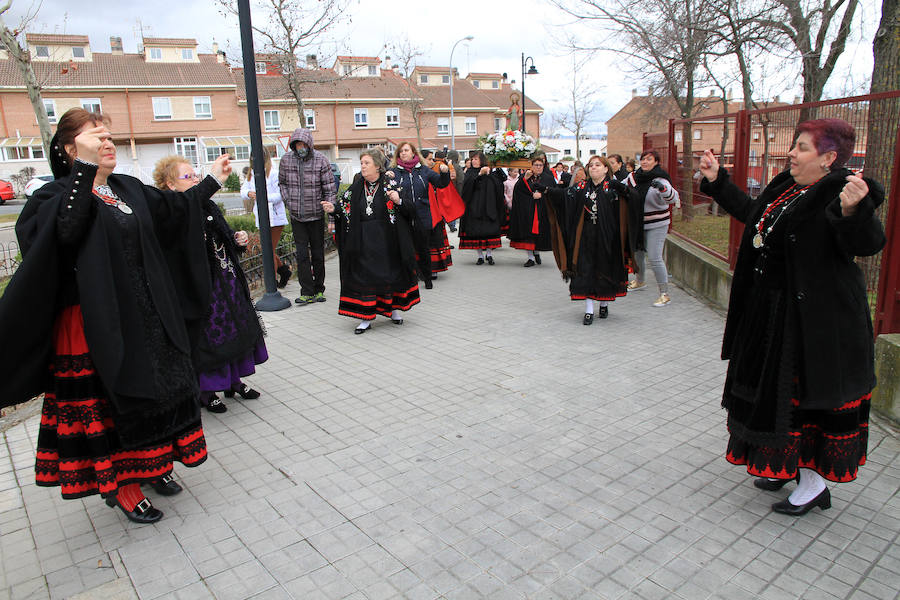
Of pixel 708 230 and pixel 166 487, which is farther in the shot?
pixel 708 230

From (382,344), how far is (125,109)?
131 ft

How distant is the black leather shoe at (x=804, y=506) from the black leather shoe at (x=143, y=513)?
10.6 feet

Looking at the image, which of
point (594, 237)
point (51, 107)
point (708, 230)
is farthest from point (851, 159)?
point (51, 107)

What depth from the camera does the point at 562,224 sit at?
23.8 feet

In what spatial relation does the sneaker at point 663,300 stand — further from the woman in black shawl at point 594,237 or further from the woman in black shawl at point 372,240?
the woman in black shawl at point 372,240

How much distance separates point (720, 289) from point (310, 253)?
17.3ft

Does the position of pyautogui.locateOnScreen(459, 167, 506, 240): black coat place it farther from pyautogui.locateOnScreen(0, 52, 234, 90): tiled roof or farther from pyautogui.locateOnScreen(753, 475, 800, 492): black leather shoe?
pyautogui.locateOnScreen(0, 52, 234, 90): tiled roof

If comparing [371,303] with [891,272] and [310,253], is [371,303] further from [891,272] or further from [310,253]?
[891,272]

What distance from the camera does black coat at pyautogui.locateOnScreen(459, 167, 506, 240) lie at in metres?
10.9

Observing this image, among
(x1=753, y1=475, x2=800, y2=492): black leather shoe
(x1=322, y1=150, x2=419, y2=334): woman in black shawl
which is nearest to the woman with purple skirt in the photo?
(x1=322, y1=150, x2=419, y2=334): woman in black shawl

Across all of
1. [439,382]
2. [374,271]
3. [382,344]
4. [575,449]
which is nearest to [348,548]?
[575,449]

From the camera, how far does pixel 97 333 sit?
2854 millimetres

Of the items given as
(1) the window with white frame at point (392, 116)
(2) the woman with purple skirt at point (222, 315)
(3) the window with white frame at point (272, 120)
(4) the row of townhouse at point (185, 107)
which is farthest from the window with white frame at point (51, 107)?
(2) the woman with purple skirt at point (222, 315)

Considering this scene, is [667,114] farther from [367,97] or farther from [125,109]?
[125,109]
